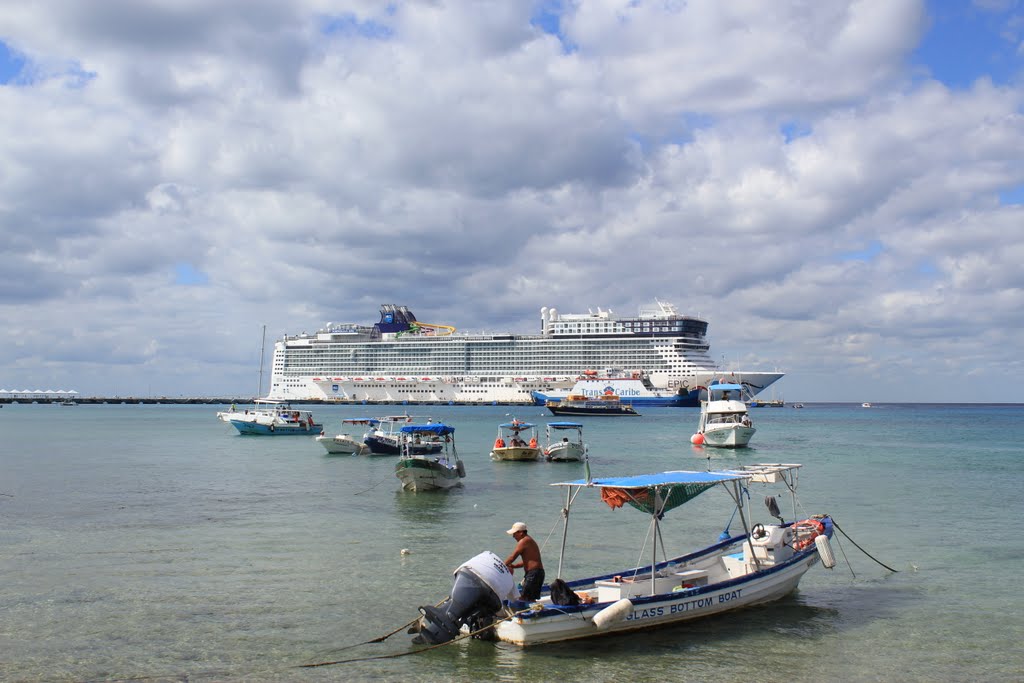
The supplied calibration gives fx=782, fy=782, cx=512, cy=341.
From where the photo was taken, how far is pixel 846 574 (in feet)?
51.3

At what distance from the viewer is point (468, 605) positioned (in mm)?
11352

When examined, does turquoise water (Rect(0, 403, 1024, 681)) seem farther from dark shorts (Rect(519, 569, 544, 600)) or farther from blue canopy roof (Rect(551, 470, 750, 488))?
blue canopy roof (Rect(551, 470, 750, 488))

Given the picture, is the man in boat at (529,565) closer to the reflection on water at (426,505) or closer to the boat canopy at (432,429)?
the reflection on water at (426,505)

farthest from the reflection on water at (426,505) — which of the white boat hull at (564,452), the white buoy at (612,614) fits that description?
the white boat hull at (564,452)

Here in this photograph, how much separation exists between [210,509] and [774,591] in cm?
1704

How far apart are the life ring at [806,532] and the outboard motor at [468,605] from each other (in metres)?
6.27

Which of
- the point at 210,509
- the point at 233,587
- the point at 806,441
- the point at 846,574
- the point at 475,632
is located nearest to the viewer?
the point at 475,632

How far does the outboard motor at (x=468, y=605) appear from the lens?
443 inches

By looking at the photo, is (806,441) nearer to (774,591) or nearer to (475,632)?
(774,591)

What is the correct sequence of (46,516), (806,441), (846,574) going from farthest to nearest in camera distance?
1. (806,441)
2. (46,516)
3. (846,574)

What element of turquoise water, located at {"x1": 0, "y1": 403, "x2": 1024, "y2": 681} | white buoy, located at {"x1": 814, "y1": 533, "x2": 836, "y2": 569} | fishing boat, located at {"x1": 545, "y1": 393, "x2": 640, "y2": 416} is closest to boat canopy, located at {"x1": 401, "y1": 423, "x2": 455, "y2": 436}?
turquoise water, located at {"x1": 0, "y1": 403, "x2": 1024, "y2": 681}

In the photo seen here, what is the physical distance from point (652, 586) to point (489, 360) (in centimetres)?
12383

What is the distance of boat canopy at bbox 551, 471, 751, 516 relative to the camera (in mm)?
12820

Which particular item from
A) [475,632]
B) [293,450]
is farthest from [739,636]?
[293,450]
